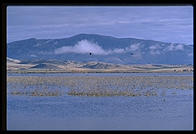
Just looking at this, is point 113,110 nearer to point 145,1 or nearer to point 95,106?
point 95,106

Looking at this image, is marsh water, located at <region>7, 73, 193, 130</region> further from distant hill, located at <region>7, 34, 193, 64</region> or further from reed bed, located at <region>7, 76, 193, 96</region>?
distant hill, located at <region>7, 34, 193, 64</region>

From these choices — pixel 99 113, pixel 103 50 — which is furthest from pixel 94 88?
pixel 103 50

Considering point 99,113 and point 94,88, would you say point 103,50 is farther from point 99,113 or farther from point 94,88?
point 99,113

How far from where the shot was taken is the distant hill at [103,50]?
89812mm

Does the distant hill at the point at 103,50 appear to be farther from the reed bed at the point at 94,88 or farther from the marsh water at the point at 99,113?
the marsh water at the point at 99,113

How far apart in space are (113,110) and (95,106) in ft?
2.57

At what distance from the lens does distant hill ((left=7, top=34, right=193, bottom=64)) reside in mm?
89812

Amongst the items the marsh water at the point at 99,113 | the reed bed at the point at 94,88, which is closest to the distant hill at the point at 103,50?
the reed bed at the point at 94,88

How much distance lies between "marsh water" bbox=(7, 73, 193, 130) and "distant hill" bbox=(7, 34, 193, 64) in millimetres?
73028

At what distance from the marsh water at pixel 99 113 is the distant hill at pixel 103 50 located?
73028mm

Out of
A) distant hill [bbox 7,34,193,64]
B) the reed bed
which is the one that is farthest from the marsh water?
distant hill [bbox 7,34,193,64]

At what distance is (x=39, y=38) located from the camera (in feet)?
346

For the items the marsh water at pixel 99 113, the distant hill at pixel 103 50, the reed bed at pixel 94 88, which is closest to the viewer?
the marsh water at pixel 99 113

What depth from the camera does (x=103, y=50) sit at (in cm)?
9812
